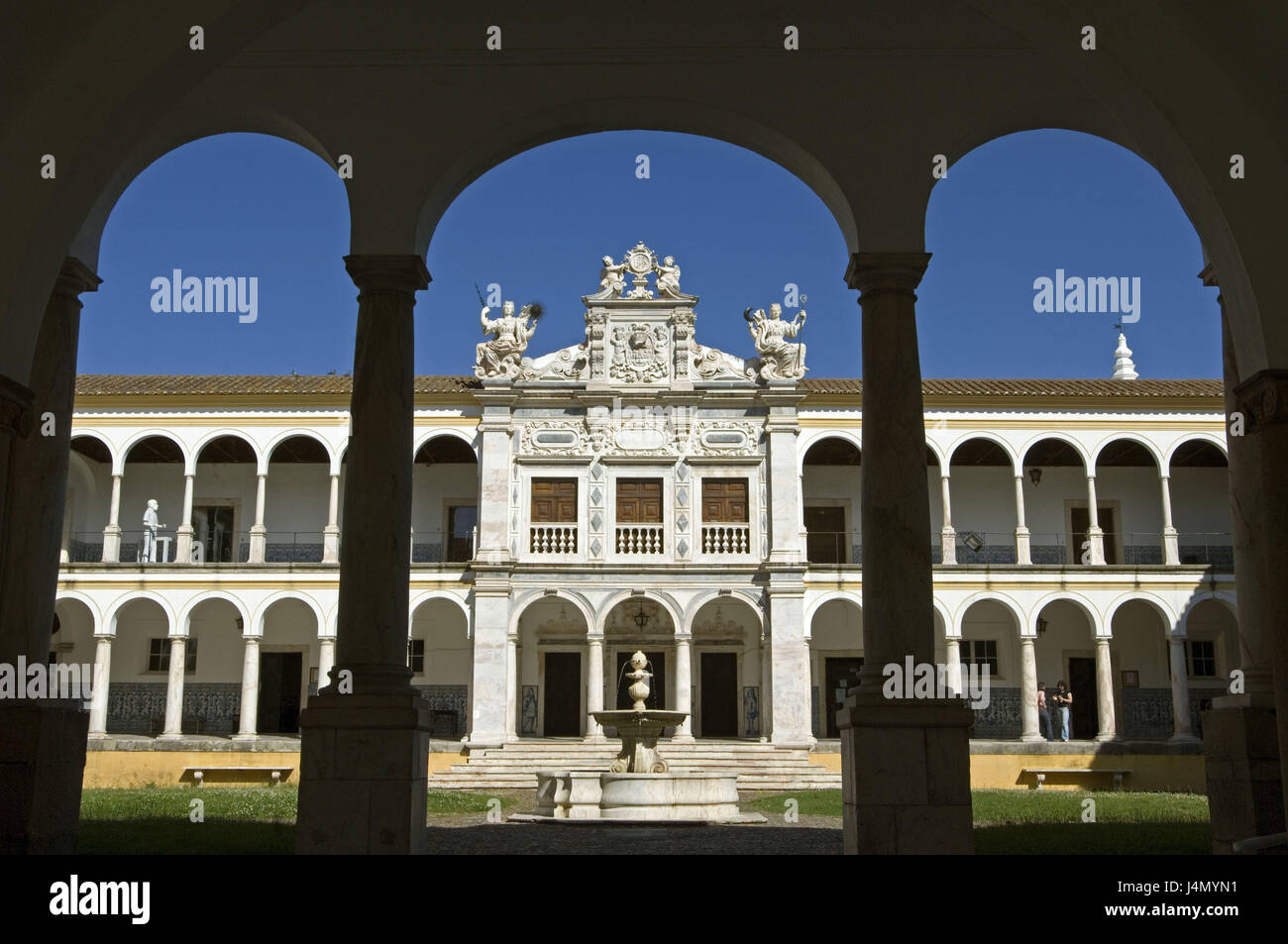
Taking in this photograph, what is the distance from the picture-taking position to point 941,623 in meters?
29.0

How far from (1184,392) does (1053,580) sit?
4.93m

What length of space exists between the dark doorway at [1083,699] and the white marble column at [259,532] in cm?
1753

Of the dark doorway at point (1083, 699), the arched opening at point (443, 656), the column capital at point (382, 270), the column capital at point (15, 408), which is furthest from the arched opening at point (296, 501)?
the column capital at point (15, 408)

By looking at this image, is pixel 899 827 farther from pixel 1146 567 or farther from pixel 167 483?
pixel 167 483

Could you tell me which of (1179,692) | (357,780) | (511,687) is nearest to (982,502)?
(1179,692)

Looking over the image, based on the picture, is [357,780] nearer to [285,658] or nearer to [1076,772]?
[1076,772]

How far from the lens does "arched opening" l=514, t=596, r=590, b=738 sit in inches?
1091

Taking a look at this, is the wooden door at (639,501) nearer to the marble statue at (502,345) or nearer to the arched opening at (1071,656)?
the marble statue at (502,345)

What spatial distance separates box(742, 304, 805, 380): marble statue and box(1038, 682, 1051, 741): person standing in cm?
813

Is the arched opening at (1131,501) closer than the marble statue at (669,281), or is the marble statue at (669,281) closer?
the marble statue at (669,281)

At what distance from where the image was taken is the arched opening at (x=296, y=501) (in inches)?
1145

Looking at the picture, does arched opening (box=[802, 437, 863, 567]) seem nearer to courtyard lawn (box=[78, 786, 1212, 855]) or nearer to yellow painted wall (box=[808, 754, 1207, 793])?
yellow painted wall (box=[808, 754, 1207, 793])
